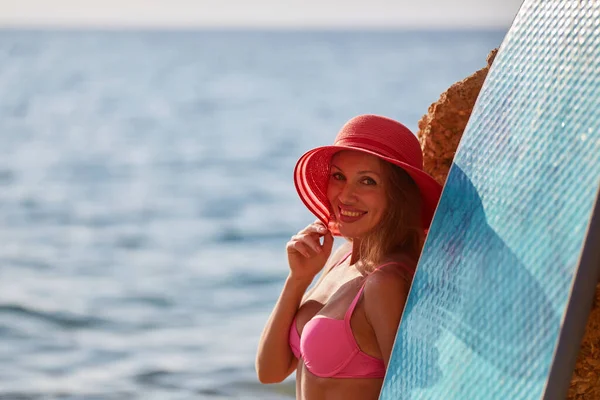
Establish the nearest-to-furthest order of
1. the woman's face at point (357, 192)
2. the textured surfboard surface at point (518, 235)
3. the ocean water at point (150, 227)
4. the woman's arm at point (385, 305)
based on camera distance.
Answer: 1. the textured surfboard surface at point (518, 235)
2. the woman's arm at point (385, 305)
3. the woman's face at point (357, 192)
4. the ocean water at point (150, 227)

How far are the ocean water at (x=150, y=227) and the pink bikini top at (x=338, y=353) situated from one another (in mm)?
4043

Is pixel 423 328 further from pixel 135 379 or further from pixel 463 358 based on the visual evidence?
pixel 135 379

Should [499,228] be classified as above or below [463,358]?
above

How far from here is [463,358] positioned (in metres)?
2.42

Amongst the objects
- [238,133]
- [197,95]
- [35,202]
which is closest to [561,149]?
[35,202]

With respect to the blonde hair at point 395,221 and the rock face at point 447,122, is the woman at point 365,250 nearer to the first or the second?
the blonde hair at point 395,221

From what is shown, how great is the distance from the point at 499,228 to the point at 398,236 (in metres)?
0.53

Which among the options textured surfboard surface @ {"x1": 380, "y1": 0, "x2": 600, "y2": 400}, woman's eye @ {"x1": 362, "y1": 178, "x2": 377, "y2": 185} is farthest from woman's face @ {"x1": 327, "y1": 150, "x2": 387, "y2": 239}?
textured surfboard surface @ {"x1": 380, "y1": 0, "x2": 600, "y2": 400}

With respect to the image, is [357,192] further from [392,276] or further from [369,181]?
[392,276]

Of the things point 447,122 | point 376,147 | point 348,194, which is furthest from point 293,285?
point 447,122

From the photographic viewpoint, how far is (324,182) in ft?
10.1

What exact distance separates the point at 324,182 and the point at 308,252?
0.24m

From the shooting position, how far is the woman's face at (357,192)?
A: 283 cm

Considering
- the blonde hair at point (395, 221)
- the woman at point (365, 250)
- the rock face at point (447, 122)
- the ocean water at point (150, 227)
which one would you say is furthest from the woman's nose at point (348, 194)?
the ocean water at point (150, 227)
